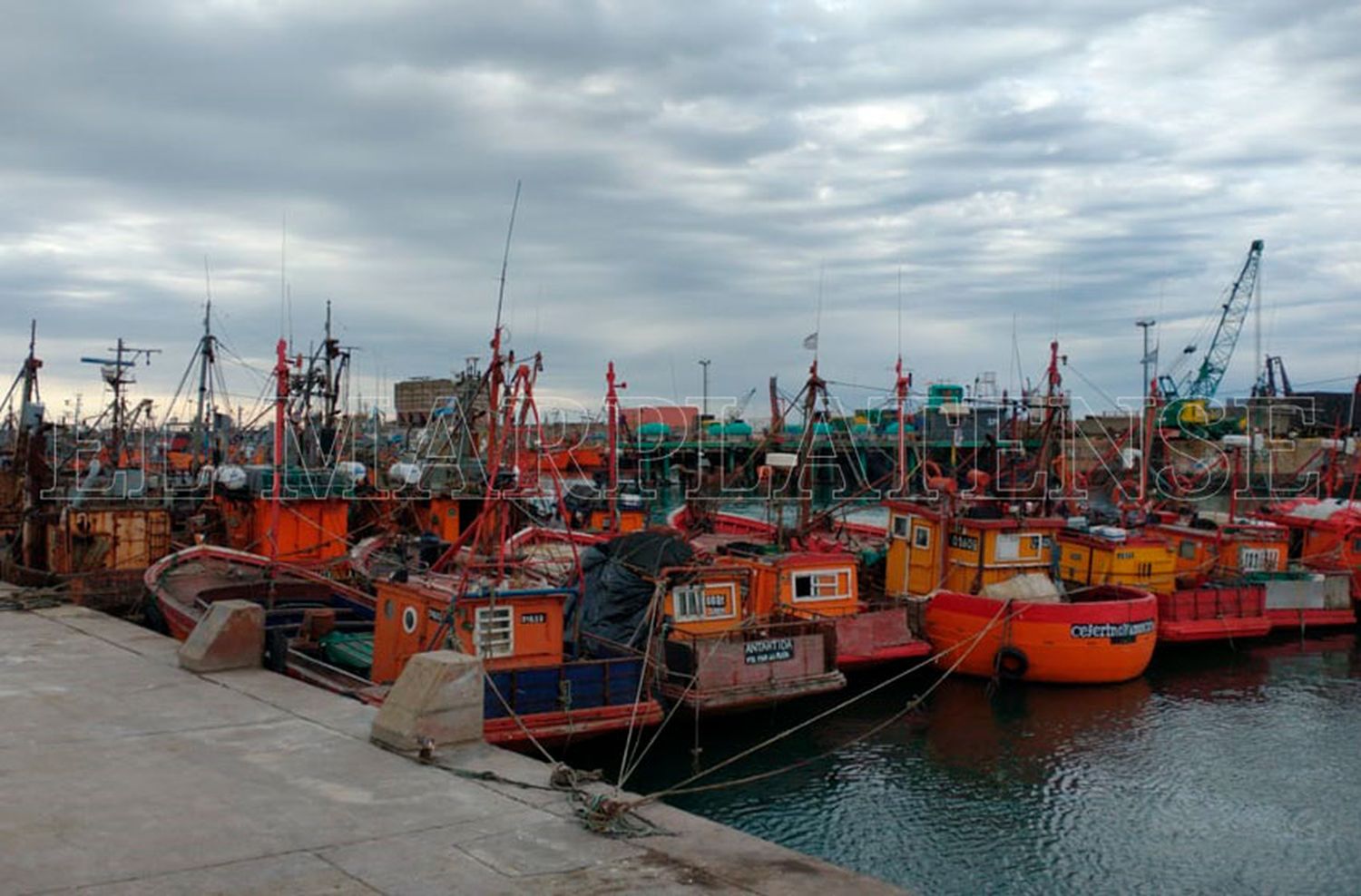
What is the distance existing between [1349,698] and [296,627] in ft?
80.8

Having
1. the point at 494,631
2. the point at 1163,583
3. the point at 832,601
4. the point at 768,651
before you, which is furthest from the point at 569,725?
the point at 1163,583

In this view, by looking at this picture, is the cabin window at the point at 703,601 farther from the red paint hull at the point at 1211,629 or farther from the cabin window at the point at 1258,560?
the cabin window at the point at 1258,560

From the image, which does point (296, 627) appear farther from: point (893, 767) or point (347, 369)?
point (347, 369)

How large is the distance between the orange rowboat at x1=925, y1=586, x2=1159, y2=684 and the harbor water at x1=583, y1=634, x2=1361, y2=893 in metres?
0.53

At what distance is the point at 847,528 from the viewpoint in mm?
36125

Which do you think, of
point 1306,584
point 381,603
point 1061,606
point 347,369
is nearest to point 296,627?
point 381,603

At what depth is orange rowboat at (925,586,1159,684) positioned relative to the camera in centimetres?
2559

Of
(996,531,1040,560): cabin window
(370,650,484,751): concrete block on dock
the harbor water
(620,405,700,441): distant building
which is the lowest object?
the harbor water

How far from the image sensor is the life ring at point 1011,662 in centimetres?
2564

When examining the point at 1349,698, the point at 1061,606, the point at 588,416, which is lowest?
the point at 1349,698

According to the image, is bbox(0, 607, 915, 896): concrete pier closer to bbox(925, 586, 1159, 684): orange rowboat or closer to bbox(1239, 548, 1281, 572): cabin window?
bbox(925, 586, 1159, 684): orange rowboat

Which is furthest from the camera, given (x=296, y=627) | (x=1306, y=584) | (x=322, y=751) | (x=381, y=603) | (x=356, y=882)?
(x=1306, y=584)

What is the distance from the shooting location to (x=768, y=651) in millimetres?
21047

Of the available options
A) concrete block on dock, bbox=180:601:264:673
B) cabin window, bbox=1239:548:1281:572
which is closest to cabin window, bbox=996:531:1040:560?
cabin window, bbox=1239:548:1281:572
